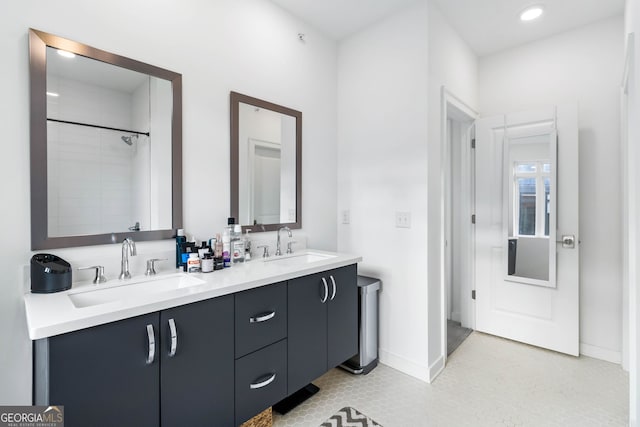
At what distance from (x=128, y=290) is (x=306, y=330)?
36.8 inches

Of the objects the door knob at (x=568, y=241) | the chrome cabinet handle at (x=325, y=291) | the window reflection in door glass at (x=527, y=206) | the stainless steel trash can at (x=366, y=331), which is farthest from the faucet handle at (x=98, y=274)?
the door knob at (x=568, y=241)

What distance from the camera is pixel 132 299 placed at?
115cm

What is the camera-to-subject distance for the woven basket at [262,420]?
1577 mm

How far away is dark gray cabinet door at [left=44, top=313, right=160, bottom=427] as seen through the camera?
94 centimetres

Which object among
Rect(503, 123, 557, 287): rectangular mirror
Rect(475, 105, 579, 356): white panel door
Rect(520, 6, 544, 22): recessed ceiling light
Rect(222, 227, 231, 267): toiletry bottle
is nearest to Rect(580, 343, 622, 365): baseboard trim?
Rect(475, 105, 579, 356): white panel door

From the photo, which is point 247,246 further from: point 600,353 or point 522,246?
point 600,353

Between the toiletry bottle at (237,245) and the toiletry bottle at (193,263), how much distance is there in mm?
280

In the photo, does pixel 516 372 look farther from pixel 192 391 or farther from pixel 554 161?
pixel 192 391

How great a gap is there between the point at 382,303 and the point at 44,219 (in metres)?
2.16

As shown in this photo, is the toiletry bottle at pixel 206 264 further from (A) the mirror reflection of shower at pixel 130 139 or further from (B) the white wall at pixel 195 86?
(A) the mirror reflection of shower at pixel 130 139

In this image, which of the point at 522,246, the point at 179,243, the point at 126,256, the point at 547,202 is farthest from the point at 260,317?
the point at 547,202

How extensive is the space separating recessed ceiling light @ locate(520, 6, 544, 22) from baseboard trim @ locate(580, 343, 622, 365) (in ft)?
8.97

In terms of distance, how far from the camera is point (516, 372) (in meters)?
2.29

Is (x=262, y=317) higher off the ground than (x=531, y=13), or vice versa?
(x=531, y=13)
